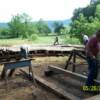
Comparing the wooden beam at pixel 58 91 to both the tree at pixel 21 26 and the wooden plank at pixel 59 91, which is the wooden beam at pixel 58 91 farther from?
the tree at pixel 21 26

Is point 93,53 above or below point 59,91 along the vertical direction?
above

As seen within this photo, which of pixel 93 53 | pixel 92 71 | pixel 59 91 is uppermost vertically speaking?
pixel 93 53

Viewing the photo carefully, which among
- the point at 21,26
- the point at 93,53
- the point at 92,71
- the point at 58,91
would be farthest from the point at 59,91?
the point at 21,26

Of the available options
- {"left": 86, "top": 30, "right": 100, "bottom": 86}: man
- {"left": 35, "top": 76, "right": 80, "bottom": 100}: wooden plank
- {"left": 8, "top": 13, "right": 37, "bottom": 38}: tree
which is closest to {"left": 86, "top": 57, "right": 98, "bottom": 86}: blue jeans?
{"left": 86, "top": 30, "right": 100, "bottom": 86}: man

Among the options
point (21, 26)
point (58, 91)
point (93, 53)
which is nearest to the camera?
point (93, 53)

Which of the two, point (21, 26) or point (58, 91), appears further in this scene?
point (21, 26)

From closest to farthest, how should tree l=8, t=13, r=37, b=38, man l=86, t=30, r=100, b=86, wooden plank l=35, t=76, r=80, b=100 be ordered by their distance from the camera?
wooden plank l=35, t=76, r=80, b=100
man l=86, t=30, r=100, b=86
tree l=8, t=13, r=37, b=38

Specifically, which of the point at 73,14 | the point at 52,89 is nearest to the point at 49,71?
the point at 52,89

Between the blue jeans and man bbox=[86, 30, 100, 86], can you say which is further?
the blue jeans

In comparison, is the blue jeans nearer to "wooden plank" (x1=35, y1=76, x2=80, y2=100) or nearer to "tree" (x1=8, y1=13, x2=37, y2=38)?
"wooden plank" (x1=35, y1=76, x2=80, y2=100)

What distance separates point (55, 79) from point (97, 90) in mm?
2425

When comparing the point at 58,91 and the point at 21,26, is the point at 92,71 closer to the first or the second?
the point at 58,91

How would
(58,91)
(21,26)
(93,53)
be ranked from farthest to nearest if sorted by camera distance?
(21,26) < (58,91) < (93,53)

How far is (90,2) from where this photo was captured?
6112 cm
